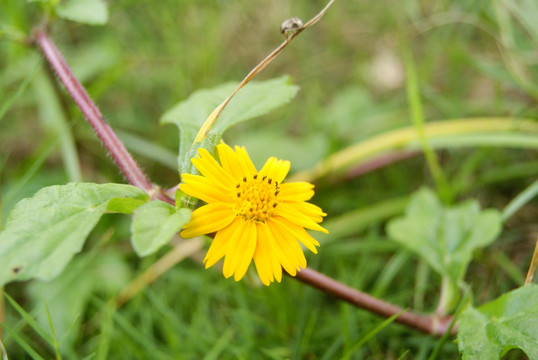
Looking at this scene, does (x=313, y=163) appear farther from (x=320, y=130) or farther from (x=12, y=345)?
(x=12, y=345)

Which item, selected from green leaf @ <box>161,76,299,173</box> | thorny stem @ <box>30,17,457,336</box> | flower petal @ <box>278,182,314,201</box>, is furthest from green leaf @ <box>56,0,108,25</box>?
flower petal @ <box>278,182,314,201</box>

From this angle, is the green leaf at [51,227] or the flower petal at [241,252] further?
the flower petal at [241,252]

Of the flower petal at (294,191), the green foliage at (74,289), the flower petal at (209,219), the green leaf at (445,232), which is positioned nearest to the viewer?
the flower petal at (209,219)

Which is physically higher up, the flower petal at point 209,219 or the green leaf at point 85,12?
the green leaf at point 85,12

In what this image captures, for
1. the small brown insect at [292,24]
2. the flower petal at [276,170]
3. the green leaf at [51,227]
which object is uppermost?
the small brown insect at [292,24]

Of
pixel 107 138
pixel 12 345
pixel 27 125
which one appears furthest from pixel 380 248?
pixel 27 125

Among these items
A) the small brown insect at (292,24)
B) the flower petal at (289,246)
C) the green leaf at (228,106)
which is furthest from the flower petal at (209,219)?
the small brown insect at (292,24)

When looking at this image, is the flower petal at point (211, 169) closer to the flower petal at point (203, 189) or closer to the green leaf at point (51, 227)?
the flower petal at point (203, 189)

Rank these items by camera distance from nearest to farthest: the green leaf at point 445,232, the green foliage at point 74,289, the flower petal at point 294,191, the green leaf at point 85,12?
1. the flower petal at point 294,191
2. the green leaf at point 85,12
3. the green leaf at point 445,232
4. the green foliage at point 74,289
